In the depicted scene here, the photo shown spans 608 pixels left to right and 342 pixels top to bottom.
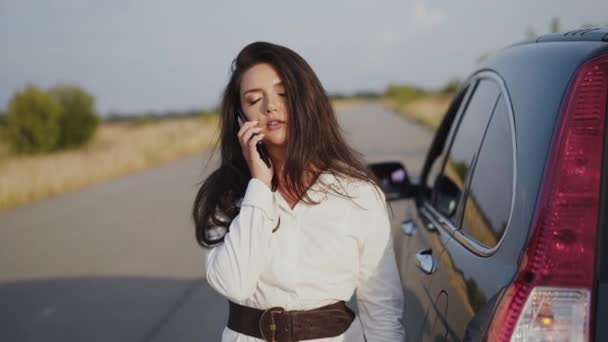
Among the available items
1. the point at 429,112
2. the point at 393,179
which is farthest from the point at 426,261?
the point at 429,112

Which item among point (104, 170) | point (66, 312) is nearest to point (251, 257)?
point (66, 312)

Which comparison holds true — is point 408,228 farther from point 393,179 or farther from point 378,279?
point 378,279

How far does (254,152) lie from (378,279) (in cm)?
57

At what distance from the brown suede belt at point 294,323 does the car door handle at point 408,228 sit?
1.05 m

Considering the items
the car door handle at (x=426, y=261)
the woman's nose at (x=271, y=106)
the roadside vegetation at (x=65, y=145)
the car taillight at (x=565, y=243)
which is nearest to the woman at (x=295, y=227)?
the woman's nose at (x=271, y=106)

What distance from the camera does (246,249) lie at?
1990mm

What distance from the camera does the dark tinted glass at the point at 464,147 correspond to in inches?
95.3

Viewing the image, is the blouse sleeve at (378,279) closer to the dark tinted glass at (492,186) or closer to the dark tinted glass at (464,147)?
the dark tinted glass at (492,186)

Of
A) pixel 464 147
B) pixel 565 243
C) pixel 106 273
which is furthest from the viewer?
pixel 106 273

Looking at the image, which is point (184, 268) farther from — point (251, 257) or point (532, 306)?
point (532, 306)

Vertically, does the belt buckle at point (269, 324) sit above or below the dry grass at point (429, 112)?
above

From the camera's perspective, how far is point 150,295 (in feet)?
19.9

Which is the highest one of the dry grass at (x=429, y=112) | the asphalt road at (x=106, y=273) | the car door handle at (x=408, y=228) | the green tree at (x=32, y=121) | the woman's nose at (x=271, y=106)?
the woman's nose at (x=271, y=106)

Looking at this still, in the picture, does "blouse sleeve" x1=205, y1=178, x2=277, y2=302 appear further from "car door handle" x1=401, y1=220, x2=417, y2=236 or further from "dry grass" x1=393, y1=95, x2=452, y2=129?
"dry grass" x1=393, y1=95, x2=452, y2=129
